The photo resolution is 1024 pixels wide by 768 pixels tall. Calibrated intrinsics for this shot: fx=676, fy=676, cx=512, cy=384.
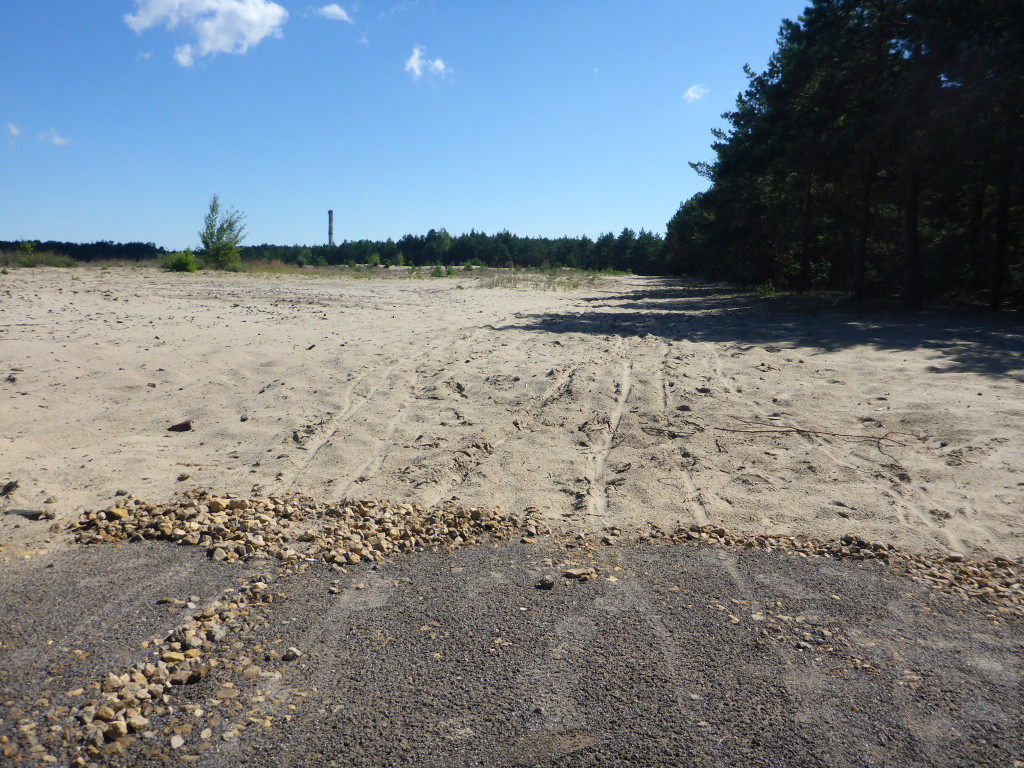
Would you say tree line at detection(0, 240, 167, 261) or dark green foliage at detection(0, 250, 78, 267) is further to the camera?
tree line at detection(0, 240, 167, 261)

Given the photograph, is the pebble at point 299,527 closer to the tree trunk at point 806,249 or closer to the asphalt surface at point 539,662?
the asphalt surface at point 539,662

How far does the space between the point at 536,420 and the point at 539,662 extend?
339 centimetres

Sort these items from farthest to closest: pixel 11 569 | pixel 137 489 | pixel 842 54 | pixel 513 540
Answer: pixel 842 54 → pixel 137 489 → pixel 513 540 → pixel 11 569

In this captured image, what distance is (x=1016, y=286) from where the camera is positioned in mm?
14062

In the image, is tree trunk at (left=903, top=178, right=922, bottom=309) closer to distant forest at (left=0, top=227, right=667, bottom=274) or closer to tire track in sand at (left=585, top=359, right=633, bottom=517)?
tire track in sand at (left=585, top=359, right=633, bottom=517)

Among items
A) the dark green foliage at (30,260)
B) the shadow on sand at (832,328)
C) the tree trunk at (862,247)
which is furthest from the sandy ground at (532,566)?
the dark green foliage at (30,260)

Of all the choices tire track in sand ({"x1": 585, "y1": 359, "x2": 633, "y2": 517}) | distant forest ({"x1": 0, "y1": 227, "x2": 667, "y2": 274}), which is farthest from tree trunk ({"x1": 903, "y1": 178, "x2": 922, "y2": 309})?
distant forest ({"x1": 0, "y1": 227, "x2": 667, "y2": 274})

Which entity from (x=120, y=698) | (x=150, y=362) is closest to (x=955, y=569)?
(x=120, y=698)

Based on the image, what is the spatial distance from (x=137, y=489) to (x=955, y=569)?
467 cm

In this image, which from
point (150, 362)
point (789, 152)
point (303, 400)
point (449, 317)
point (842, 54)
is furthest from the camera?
point (789, 152)

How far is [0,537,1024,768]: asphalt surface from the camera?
2.09 metres

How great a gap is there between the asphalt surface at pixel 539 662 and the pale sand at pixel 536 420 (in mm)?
751

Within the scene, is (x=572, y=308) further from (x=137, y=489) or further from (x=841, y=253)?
(x=137, y=489)

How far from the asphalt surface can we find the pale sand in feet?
2.46
